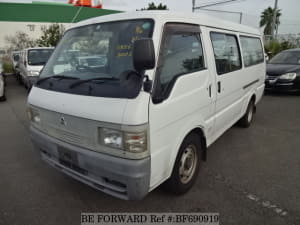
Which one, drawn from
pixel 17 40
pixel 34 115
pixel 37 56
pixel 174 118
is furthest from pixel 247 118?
pixel 17 40

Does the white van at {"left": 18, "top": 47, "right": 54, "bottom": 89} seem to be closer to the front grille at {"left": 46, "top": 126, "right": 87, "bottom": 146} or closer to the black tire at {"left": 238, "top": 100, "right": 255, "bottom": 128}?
the front grille at {"left": 46, "top": 126, "right": 87, "bottom": 146}

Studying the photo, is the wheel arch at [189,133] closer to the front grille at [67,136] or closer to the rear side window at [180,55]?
the rear side window at [180,55]

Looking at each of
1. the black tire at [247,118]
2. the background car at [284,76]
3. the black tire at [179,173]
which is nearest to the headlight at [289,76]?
the background car at [284,76]

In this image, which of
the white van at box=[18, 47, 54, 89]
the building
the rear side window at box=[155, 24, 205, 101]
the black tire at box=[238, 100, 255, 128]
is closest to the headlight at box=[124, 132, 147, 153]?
the rear side window at box=[155, 24, 205, 101]

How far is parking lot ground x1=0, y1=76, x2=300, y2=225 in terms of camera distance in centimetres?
240

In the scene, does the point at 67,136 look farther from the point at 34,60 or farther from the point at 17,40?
the point at 17,40

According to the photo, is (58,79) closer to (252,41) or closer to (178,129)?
(178,129)

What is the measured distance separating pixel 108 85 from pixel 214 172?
2072mm

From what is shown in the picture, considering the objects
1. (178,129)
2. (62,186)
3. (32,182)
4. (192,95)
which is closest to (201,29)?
(192,95)

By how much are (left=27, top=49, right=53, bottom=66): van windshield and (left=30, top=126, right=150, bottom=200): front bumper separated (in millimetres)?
7886

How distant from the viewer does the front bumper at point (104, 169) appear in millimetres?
1908

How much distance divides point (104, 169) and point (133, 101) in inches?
26.8

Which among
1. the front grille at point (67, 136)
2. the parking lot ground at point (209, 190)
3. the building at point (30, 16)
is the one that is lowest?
the parking lot ground at point (209, 190)

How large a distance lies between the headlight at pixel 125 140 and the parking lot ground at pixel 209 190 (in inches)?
38.6
